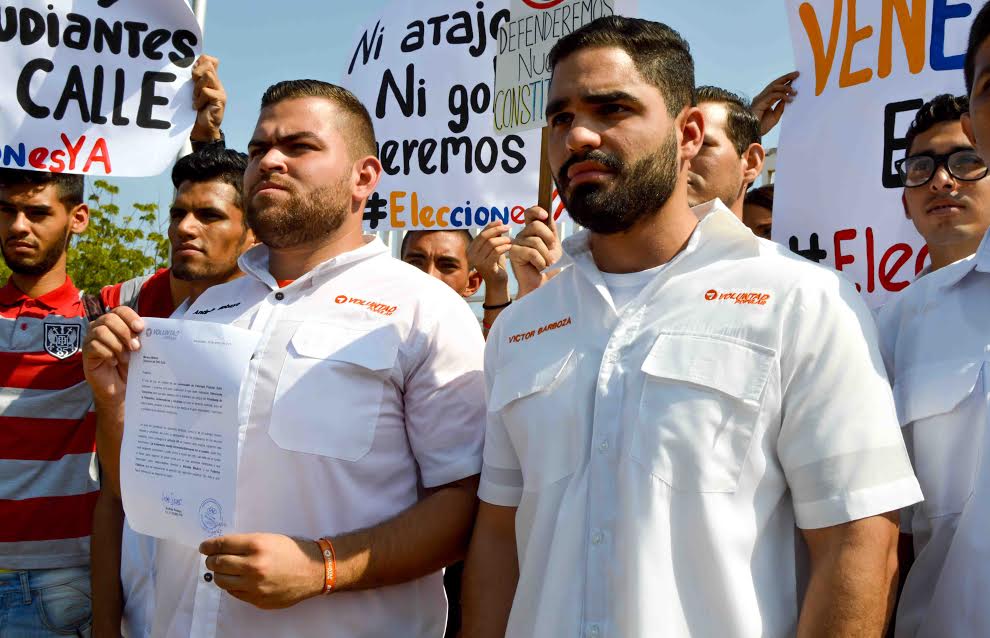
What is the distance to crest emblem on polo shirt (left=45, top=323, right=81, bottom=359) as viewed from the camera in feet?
11.8

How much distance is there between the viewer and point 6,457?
3.49 m

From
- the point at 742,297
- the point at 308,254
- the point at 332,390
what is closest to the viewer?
the point at 742,297

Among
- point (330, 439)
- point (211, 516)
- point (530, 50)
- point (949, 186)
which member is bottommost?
point (211, 516)

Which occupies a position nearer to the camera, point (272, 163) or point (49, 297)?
point (272, 163)

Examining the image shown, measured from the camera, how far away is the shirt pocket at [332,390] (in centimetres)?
246

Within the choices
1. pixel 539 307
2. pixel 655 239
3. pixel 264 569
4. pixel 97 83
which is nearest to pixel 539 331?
pixel 539 307

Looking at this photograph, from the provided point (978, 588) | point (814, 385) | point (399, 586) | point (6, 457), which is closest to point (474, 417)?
point (399, 586)

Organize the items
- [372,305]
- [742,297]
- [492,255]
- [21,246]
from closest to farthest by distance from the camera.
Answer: [742,297] → [372,305] → [492,255] → [21,246]

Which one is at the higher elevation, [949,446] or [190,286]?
[190,286]

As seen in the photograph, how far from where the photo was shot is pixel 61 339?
11.9ft

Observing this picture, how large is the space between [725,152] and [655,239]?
1241mm

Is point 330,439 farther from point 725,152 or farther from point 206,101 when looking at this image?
point 206,101

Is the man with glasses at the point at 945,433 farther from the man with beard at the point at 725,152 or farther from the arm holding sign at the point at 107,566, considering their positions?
the arm holding sign at the point at 107,566

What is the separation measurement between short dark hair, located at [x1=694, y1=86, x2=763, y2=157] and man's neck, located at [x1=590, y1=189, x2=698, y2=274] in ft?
4.07
